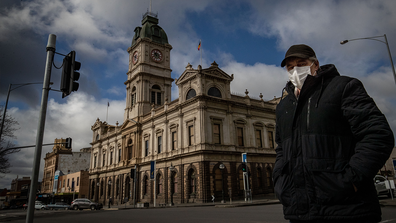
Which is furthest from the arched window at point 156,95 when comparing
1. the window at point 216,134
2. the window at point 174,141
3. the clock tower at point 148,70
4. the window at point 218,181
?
the window at point 218,181

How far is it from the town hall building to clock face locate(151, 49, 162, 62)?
1.76 ft

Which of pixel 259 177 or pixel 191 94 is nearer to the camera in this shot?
pixel 191 94

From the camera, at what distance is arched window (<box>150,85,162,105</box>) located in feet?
155

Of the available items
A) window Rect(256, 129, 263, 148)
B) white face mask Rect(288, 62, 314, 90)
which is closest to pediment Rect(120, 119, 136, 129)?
window Rect(256, 129, 263, 148)

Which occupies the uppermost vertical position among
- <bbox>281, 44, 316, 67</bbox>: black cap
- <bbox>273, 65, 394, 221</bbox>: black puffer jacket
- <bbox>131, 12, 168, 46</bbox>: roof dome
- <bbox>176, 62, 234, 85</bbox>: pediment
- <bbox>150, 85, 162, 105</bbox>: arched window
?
<bbox>131, 12, 168, 46</bbox>: roof dome

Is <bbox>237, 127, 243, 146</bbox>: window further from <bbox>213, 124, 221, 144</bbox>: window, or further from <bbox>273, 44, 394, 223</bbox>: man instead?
<bbox>273, 44, 394, 223</bbox>: man

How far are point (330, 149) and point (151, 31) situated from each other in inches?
1997

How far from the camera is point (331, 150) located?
7.89ft

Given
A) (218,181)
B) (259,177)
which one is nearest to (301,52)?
(218,181)

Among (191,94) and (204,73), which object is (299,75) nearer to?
(204,73)

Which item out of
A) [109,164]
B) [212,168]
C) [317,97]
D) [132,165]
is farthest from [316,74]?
[109,164]

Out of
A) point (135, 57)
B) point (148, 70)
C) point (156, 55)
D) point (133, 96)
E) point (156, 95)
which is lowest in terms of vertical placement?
point (156, 95)

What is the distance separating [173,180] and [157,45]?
25.9 meters

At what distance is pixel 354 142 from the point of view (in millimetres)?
2451
